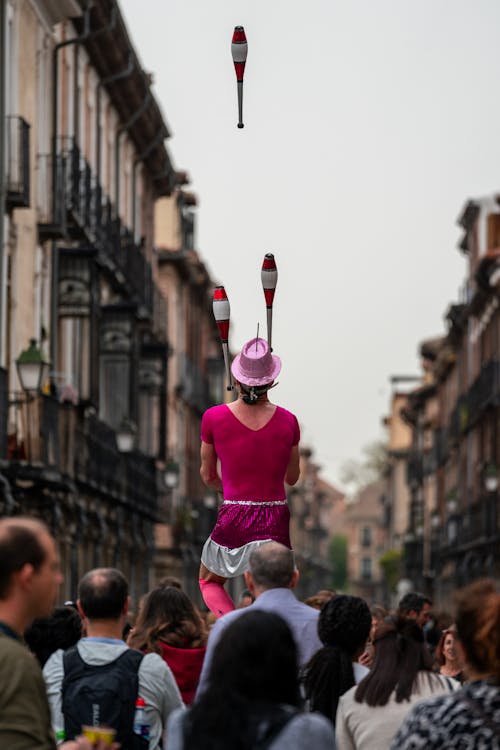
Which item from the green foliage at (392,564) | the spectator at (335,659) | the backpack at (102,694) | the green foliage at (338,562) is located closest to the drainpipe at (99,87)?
the spectator at (335,659)

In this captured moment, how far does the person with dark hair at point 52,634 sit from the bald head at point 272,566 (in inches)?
82.6

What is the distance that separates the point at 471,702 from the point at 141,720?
8.27 feet

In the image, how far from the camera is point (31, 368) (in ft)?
85.9

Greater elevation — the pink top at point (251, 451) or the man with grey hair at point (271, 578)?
the pink top at point (251, 451)

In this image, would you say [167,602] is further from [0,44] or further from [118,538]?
[118,538]

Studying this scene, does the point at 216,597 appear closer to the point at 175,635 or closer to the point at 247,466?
the point at 175,635

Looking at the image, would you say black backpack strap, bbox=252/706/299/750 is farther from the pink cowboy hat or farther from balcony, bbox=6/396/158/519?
balcony, bbox=6/396/158/519

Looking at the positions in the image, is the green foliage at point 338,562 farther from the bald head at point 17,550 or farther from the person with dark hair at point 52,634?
the bald head at point 17,550

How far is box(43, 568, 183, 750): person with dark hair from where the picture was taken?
26.7 feet

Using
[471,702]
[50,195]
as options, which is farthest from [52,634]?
[50,195]

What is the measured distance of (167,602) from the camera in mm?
10156

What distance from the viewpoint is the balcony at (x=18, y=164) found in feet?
91.8

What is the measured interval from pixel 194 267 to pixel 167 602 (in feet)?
177

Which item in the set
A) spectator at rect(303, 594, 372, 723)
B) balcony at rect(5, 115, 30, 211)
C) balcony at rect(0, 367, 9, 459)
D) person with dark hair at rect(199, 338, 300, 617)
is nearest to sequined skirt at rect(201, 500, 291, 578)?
person with dark hair at rect(199, 338, 300, 617)
